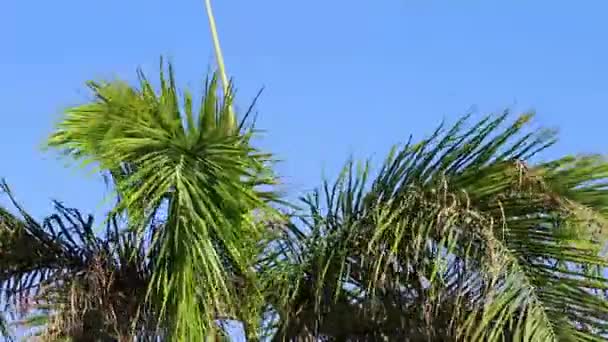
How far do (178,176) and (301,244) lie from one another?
919mm

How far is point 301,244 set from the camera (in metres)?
4.75

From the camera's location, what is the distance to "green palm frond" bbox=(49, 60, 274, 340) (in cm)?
406

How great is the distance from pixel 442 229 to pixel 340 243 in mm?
546

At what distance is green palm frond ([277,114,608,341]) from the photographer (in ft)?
13.4

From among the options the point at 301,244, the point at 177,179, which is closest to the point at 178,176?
the point at 177,179

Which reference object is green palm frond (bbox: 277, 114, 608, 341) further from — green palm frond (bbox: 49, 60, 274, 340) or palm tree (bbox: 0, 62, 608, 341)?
green palm frond (bbox: 49, 60, 274, 340)

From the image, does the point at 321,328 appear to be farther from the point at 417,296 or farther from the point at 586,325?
the point at 586,325

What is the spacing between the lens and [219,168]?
13.6 ft

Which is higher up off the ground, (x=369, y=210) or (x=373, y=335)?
(x=369, y=210)

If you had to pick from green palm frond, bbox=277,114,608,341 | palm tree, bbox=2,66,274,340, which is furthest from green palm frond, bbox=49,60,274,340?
green palm frond, bbox=277,114,608,341

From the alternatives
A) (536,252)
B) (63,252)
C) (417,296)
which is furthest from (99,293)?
(536,252)

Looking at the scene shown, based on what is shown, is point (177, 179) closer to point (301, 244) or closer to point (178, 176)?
point (178, 176)

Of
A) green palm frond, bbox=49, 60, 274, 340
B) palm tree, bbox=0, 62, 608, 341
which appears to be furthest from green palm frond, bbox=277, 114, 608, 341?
green palm frond, bbox=49, 60, 274, 340

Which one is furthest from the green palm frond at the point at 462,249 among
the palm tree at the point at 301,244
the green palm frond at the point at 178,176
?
the green palm frond at the point at 178,176
